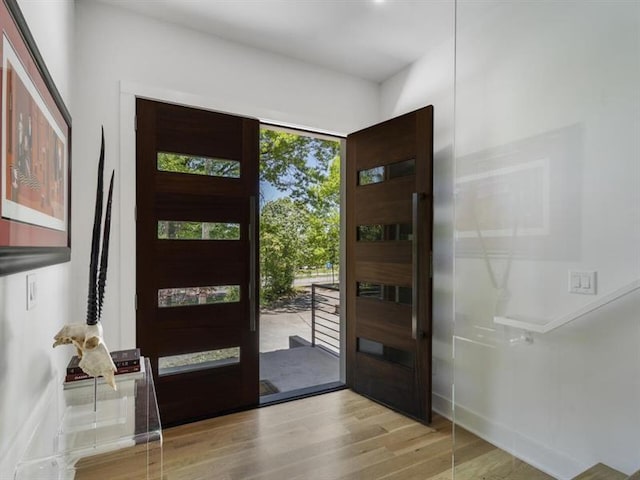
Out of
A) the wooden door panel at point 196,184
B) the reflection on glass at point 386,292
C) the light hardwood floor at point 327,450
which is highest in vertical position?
the wooden door panel at point 196,184

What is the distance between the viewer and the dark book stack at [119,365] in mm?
1479

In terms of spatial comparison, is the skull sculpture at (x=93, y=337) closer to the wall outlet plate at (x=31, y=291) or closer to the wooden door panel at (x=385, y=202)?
the wall outlet plate at (x=31, y=291)

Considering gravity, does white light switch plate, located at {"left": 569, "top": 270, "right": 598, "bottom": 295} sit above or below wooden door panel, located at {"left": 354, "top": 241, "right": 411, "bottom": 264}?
below

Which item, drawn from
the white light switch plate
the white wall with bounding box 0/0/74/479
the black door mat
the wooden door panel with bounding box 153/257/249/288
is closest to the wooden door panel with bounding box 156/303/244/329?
the wooden door panel with bounding box 153/257/249/288

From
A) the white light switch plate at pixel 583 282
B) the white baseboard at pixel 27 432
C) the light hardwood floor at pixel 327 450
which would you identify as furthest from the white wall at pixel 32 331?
the white light switch plate at pixel 583 282

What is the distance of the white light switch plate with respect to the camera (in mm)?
1778

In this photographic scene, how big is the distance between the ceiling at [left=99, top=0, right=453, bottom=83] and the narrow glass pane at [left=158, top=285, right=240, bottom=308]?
1862mm

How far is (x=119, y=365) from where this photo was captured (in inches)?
63.8

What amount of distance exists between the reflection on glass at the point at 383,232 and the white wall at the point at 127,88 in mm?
1205

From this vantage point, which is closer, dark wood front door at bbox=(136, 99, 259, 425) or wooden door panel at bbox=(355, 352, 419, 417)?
dark wood front door at bbox=(136, 99, 259, 425)

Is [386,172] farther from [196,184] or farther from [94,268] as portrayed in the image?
[94,268]

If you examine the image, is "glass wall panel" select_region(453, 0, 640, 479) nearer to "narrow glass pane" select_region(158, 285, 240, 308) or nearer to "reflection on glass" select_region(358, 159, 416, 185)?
"reflection on glass" select_region(358, 159, 416, 185)

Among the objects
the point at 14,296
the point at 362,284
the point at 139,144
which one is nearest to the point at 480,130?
the point at 362,284

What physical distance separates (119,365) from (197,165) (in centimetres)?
148
